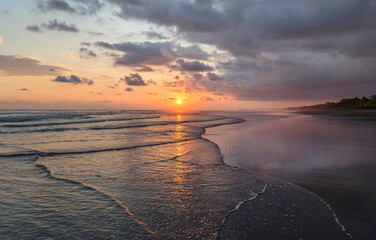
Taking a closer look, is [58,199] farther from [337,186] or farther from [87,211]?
[337,186]

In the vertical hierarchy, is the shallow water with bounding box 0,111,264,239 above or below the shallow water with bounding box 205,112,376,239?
below

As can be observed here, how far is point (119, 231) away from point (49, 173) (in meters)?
5.56

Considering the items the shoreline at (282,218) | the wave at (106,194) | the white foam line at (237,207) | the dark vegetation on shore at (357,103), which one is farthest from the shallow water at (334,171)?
the dark vegetation on shore at (357,103)

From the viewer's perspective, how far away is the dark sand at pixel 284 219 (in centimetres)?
415

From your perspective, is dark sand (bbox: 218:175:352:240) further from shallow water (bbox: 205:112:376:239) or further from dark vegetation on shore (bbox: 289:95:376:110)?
dark vegetation on shore (bbox: 289:95:376:110)

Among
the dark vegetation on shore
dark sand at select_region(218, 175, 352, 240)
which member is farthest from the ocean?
the dark vegetation on shore

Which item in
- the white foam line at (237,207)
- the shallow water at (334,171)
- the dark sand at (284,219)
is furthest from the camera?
the shallow water at (334,171)

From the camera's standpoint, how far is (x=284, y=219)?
15.6 feet

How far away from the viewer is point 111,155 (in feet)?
38.5

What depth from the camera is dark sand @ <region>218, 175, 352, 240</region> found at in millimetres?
4152

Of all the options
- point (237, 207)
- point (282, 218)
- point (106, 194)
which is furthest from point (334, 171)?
point (106, 194)

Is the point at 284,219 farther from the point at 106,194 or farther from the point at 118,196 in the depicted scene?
the point at 106,194

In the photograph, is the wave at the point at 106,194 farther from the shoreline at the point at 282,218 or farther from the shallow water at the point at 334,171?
the shallow water at the point at 334,171

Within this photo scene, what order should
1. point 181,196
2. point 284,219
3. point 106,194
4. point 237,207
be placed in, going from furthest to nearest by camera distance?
point 106,194 → point 181,196 → point 237,207 → point 284,219
